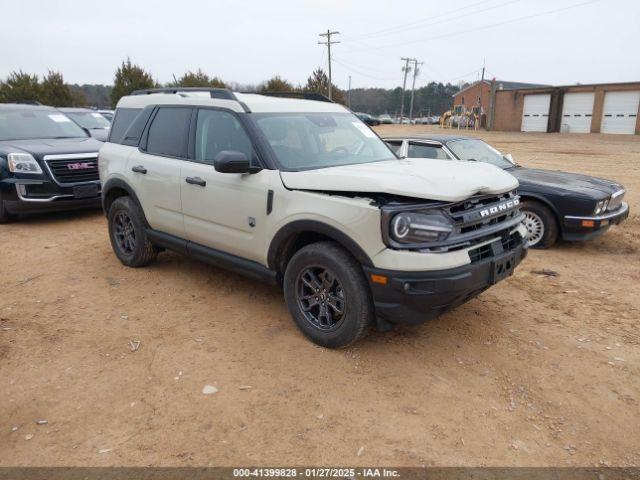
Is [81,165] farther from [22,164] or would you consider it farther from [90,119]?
[90,119]

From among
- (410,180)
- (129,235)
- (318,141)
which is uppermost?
(318,141)

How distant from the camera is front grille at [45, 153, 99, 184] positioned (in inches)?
303

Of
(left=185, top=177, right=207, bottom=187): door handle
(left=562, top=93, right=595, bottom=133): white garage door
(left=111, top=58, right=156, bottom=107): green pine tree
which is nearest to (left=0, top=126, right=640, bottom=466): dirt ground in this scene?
(left=185, top=177, right=207, bottom=187): door handle

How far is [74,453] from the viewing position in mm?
2680

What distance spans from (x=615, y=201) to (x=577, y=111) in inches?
1555

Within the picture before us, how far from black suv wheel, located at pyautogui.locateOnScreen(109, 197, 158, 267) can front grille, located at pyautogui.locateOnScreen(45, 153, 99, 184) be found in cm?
268

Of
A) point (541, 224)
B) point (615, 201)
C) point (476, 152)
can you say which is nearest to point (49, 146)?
point (476, 152)

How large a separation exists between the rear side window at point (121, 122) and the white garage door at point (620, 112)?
41017mm

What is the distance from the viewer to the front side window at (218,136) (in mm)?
4176

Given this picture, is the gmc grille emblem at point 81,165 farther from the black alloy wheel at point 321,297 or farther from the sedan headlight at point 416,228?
the sedan headlight at point 416,228

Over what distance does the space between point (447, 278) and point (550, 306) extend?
1975 millimetres

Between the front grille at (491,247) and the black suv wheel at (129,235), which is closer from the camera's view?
the front grille at (491,247)

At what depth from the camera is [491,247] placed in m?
3.59

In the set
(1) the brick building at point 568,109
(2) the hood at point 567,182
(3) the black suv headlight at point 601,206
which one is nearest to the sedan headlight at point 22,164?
(2) the hood at point 567,182
